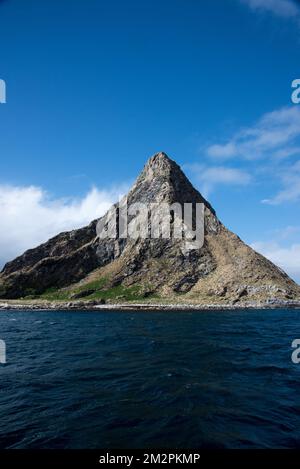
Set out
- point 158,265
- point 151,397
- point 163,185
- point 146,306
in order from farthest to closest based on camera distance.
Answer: point 163,185, point 158,265, point 146,306, point 151,397

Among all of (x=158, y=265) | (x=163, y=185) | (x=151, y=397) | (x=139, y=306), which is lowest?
(x=139, y=306)

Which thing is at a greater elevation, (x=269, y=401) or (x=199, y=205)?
(x=199, y=205)

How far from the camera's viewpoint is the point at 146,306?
117750mm

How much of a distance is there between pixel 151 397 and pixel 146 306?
99.1 meters

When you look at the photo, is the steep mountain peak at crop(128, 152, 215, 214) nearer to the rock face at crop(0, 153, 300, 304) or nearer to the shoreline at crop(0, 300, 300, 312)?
the rock face at crop(0, 153, 300, 304)

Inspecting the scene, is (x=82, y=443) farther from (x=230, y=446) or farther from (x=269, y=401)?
(x=269, y=401)

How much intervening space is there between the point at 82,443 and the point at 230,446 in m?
6.04

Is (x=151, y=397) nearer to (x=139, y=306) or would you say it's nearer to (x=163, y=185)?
(x=139, y=306)

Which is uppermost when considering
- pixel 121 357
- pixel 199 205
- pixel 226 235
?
pixel 199 205

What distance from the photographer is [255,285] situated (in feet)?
427

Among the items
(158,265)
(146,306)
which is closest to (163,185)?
(158,265)

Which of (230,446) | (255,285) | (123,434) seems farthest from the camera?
→ (255,285)

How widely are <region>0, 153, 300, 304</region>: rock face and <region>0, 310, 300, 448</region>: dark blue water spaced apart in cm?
9251
